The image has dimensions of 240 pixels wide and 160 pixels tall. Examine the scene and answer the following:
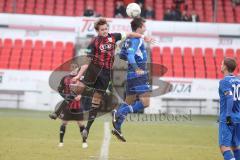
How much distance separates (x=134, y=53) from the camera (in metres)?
13.3

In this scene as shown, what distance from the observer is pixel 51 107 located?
2541cm

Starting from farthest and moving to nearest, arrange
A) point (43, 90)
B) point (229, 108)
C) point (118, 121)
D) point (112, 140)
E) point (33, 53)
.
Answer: point (33, 53)
point (43, 90)
point (112, 140)
point (118, 121)
point (229, 108)

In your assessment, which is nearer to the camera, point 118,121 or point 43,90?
point 118,121

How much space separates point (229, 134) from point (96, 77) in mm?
3998

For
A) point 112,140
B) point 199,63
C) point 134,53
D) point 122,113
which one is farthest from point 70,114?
point 199,63

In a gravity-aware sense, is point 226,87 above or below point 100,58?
below

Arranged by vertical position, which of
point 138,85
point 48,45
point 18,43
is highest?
point 18,43

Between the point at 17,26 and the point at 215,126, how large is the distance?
11036mm

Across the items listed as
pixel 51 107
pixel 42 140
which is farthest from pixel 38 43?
pixel 42 140

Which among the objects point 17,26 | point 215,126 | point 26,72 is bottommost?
point 215,126

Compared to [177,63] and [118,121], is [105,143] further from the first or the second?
[177,63]

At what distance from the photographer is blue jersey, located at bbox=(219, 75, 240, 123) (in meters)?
10.5

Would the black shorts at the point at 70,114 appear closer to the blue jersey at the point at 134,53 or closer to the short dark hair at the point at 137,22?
the blue jersey at the point at 134,53

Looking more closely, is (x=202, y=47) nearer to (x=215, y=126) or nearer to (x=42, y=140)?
(x=215, y=126)
